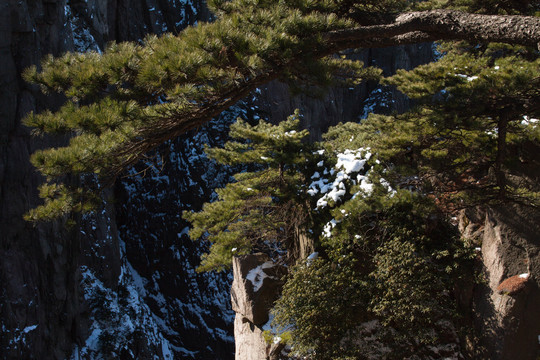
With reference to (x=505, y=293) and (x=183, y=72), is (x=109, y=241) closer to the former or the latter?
(x=505, y=293)

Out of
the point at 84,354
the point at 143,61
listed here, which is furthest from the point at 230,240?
the point at 84,354

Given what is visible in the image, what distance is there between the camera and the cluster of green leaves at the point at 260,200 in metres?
7.16

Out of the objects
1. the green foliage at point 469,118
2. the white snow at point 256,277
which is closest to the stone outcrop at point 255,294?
the white snow at point 256,277

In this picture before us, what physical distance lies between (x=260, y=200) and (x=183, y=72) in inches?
152

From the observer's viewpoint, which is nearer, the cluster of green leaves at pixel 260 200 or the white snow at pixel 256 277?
the white snow at pixel 256 277

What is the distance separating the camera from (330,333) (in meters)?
5.64

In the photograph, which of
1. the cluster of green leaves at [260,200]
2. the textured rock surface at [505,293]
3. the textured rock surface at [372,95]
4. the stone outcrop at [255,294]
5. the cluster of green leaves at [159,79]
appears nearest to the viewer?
the cluster of green leaves at [159,79]

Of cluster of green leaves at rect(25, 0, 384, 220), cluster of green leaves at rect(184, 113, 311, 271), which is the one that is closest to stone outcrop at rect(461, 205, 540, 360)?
cluster of green leaves at rect(184, 113, 311, 271)

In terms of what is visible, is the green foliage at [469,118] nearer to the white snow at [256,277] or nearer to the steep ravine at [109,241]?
the steep ravine at [109,241]

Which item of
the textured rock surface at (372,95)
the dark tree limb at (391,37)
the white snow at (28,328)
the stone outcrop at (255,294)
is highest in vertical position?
the textured rock surface at (372,95)

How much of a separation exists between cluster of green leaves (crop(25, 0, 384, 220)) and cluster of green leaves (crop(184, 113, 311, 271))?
10.0 feet

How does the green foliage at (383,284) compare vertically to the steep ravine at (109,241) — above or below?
below

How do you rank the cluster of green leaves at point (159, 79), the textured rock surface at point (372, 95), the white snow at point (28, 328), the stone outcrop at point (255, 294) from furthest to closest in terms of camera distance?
the textured rock surface at point (372, 95) → the white snow at point (28, 328) → the stone outcrop at point (255, 294) → the cluster of green leaves at point (159, 79)

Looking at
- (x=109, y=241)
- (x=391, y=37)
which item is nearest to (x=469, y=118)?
(x=391, y=37)
